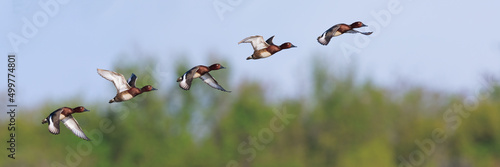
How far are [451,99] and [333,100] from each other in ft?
16.8

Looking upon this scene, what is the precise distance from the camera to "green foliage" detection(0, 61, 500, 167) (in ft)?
110

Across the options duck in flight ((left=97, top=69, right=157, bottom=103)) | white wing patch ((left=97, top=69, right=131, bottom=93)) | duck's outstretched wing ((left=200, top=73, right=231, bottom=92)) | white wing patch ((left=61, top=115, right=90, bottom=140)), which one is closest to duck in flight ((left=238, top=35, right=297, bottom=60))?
duck's outstretched wing ((left=200, top=73, right=231, bottom=92))

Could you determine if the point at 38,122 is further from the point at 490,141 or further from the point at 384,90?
the point at 490,141

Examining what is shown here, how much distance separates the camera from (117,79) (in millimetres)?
10906

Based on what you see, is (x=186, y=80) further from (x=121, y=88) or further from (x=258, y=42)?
(x=258, y=42)

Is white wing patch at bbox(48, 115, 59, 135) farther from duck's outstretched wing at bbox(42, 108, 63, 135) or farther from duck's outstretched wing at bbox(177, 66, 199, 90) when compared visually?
duck's outstretched wing at bbox(177, 66, 199, 90)

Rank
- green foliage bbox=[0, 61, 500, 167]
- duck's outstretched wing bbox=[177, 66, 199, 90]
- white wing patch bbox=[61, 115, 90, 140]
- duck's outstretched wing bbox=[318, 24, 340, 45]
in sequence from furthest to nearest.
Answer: green foliage bbox=[0, 61, 500, 167] < white wing patch bbox=[61, 115, 90, 140] < duck's outstretched wing bbox=[177, 66, 199, 90] < duck's outstretched wing bbox=[318, 24, 340, 45]

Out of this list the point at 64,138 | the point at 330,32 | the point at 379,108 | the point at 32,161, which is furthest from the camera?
the point at 379,108

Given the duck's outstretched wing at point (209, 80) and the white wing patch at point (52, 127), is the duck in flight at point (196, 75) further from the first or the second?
the white wing patch at point (52, 127)

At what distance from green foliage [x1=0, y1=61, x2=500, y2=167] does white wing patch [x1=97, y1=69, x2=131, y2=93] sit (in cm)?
2180

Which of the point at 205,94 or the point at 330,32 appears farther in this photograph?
the point at 205,94

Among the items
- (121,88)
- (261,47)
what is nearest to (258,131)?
(261,47)

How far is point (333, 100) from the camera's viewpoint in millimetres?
37125

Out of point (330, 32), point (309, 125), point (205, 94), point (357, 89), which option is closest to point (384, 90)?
point (357, 89)
